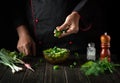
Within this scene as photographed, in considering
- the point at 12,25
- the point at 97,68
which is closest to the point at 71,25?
the point at 97,68

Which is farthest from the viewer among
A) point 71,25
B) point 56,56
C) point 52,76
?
point 71,25

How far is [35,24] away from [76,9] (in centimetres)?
33

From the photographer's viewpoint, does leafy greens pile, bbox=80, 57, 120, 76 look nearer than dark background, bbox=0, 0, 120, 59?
Yes

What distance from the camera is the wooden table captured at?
51.9 inches

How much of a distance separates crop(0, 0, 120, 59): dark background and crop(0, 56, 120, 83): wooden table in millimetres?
650

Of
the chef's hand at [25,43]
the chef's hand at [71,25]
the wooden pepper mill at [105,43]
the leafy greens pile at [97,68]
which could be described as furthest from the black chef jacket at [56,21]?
the leafy greens pile at [97,68]

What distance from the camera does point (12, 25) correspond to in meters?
2.21

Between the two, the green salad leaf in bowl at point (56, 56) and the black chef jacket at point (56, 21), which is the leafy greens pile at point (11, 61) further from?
the black chef jacket at point (56, 21)

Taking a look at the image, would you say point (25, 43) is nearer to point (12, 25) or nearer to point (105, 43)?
point (12, 25)

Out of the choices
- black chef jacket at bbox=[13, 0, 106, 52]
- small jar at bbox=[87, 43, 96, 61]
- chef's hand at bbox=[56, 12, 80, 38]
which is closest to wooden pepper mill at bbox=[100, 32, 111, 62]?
small jar at bbox=[87, 43, 96, 61]

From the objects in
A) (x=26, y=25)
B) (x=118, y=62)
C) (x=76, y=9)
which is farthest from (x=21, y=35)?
(x=118, y=62)

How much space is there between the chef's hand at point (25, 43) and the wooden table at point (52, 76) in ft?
1.05

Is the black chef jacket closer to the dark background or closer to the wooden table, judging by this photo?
the dark background

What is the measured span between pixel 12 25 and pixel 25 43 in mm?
360
